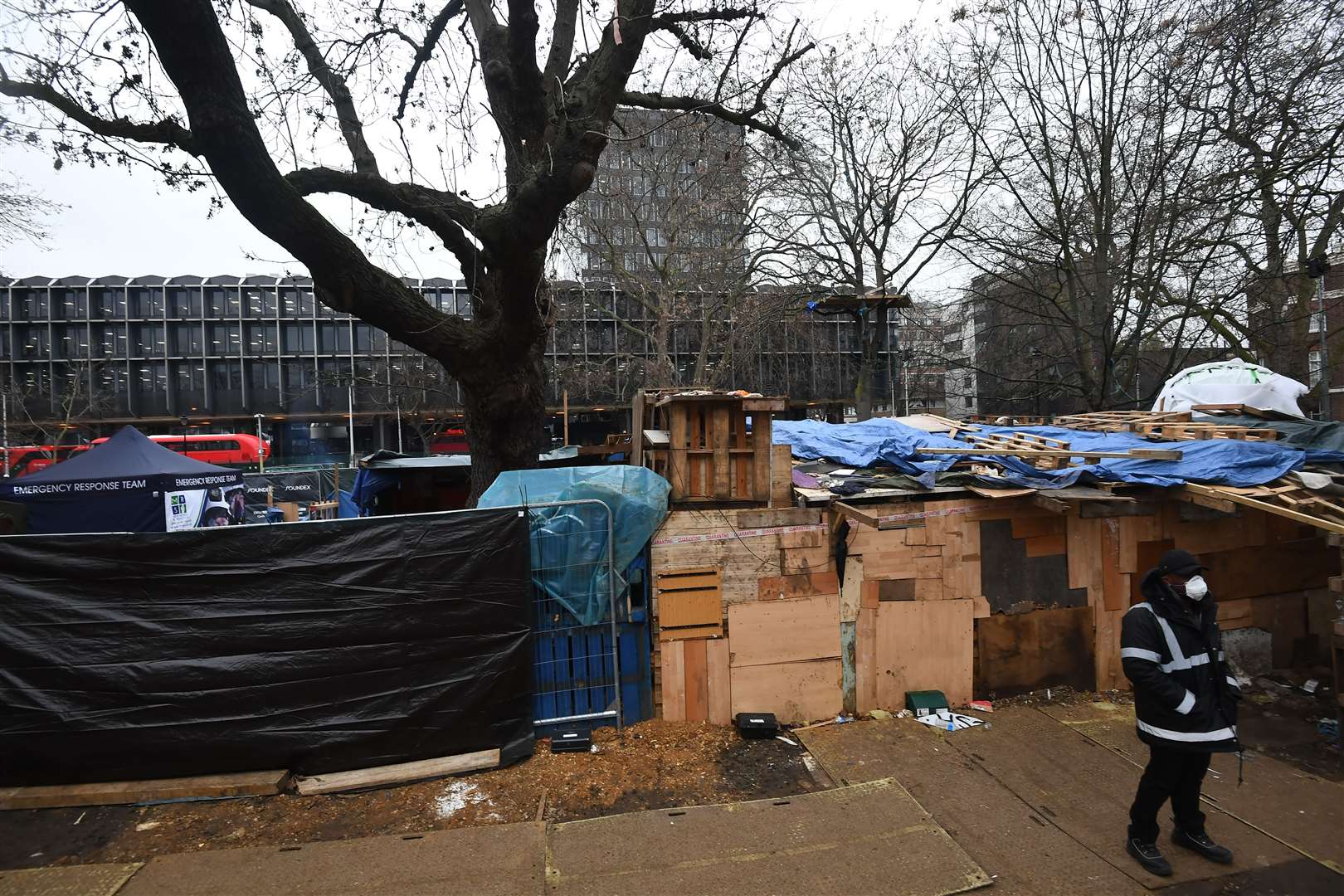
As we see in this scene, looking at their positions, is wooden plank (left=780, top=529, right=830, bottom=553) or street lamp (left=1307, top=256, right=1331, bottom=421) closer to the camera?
wooden plank (left=780, top=529, right=830, bottom=553)

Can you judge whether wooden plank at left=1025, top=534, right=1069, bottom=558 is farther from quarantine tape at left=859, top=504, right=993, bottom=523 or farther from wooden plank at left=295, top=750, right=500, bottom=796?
wooden plank at left=295, top=750, right=500, bottom=796

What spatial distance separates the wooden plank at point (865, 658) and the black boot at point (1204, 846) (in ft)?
7.01

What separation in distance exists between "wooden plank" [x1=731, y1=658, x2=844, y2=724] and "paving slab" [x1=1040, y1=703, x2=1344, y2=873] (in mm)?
1907

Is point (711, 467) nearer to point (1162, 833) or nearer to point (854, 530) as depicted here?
point (854, 530)

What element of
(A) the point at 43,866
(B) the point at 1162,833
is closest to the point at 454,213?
(A) the point at 43,866

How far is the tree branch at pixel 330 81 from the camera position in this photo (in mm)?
6926

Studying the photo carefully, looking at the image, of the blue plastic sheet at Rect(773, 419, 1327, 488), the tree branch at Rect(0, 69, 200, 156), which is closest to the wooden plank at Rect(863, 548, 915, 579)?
the blue plastic sheet at Rect(773, 419, 1327, 488)

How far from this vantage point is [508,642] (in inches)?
188

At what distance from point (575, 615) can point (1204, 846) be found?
4.05 m


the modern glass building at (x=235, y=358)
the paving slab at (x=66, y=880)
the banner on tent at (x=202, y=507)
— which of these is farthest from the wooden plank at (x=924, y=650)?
the modern glass building at (x=235, y=358)

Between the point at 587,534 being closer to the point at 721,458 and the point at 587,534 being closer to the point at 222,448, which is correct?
the point at 721,458

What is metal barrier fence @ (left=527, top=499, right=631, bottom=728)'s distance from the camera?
4965 millimetres

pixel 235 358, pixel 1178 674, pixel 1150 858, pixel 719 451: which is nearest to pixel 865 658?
pixel 719 451

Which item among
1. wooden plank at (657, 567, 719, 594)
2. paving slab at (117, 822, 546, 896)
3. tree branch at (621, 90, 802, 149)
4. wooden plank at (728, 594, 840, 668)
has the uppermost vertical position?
tree branch at (621, 90, 802, 149)
